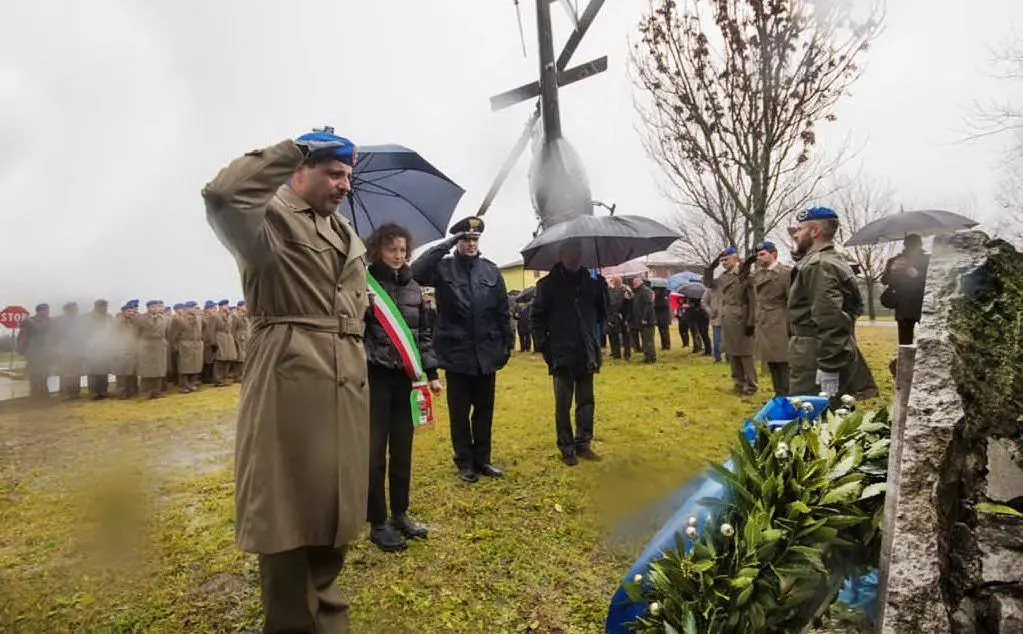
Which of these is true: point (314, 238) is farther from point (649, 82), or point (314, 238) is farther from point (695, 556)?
point (649, 82)

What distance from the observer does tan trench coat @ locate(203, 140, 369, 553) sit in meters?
1.92

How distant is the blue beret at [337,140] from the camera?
215cm

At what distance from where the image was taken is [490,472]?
489 centimetres

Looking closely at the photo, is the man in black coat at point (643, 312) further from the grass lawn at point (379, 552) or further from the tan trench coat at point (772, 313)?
the tan trench coat at point (772, 313)

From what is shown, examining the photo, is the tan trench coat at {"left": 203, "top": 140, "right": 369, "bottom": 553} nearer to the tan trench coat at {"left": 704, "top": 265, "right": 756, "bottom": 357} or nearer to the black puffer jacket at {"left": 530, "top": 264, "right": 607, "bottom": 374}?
the black puffer jacket at {"left": 530, "top": 264, "right": 607, "bottom": 374}

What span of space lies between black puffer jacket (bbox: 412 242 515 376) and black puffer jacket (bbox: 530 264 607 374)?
1.79 ft

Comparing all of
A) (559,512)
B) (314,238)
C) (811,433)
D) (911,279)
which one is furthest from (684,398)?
(314,238)

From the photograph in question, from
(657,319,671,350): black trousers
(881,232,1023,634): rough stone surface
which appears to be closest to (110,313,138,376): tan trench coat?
(657,319,671,350): black trousers

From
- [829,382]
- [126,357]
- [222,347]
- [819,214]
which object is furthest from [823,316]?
[126,357]

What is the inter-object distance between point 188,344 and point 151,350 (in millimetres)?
776

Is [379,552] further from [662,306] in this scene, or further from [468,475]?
[662,306]

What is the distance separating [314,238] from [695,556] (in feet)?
6.52

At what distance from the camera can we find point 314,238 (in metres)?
2.13

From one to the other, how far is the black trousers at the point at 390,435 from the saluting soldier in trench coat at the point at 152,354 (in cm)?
1044
